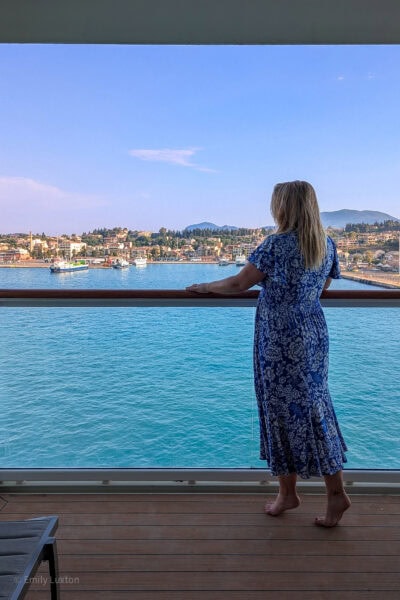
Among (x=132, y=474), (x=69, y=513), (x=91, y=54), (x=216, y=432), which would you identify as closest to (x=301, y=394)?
(x=216, y=432)

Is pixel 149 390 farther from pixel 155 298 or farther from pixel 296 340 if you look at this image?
pixel 296 340

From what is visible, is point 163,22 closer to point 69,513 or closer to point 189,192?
point 69,513

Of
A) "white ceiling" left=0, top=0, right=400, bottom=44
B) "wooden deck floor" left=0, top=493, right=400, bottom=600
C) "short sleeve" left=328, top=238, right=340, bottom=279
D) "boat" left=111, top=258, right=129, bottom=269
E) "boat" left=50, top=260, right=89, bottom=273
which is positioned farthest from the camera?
"boat" left=111, top=258, right=129, bottom=269

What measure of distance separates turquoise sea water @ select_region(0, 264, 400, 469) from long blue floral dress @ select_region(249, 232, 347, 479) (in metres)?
0.36

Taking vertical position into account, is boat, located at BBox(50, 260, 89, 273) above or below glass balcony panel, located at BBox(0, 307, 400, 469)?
above

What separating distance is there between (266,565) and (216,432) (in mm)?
685

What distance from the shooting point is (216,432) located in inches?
89.3

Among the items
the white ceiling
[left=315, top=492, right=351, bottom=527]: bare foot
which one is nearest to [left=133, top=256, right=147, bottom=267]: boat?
the white ceiling

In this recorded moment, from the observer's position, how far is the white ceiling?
2.83 m

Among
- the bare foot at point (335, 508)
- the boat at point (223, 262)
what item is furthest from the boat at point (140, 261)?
the bare foot at point (335, 508)

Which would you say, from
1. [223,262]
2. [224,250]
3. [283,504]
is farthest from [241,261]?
[283,504]

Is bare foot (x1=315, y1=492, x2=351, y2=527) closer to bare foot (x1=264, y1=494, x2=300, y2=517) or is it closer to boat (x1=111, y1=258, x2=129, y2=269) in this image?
bare foot (x1=264, y1=494, x2=300, y2=517)

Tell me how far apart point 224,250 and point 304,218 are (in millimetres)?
1158

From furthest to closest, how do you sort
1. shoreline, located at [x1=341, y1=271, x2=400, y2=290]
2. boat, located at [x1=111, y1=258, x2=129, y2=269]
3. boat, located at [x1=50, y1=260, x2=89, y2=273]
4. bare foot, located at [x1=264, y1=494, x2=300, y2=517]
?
boat, located at [x1=111, y1=258, x2=129, y2=269] < boat, located at [x1=50, y1=260, x2=89, y2=273] < shoreline, located at [x1=341, y1=271, x2=400, y2=290] < bare foot, located at [x1=264, y1=494, x2=300, y2=517]
